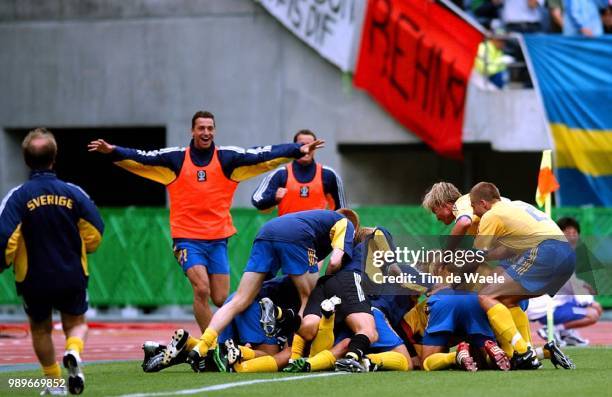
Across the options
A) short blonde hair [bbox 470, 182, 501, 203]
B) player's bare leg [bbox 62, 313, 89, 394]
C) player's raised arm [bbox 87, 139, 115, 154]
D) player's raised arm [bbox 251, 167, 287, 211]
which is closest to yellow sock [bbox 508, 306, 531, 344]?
short blonde hair [bbox 470, 182, 501, 203]

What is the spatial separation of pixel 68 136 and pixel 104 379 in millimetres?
21284

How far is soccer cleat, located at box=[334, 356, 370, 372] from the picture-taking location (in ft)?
43.8

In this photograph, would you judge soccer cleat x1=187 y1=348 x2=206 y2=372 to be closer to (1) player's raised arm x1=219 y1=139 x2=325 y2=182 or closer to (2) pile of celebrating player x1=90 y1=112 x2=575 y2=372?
(2) pile of celebrating player x1=90 y1=112 x2=575 y2=372

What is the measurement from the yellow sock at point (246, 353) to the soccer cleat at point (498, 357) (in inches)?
84.1

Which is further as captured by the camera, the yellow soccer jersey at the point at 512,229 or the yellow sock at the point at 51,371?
the yellow soccer jersey at the point at 512,229

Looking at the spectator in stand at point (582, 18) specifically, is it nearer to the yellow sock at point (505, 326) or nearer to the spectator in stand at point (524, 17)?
the spectator in stand at point (524, 17)

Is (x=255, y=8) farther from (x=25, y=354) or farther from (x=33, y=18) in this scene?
(x=25, y=354)

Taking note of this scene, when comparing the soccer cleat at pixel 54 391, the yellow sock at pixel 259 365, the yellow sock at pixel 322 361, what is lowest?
the yellow sock at pixel 259 365

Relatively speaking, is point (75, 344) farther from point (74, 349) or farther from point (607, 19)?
point (607, 19)

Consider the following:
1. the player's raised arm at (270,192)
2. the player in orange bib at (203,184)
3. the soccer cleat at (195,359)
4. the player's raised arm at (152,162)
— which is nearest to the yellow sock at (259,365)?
the soccer cleat at (195,359)

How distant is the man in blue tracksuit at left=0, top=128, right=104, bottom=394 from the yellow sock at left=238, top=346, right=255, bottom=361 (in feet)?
8.59

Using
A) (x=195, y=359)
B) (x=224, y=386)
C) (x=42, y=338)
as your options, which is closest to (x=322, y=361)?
(x=195, y=359)

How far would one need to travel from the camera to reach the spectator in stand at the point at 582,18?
26.5m

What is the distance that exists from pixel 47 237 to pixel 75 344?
0.82 meters
